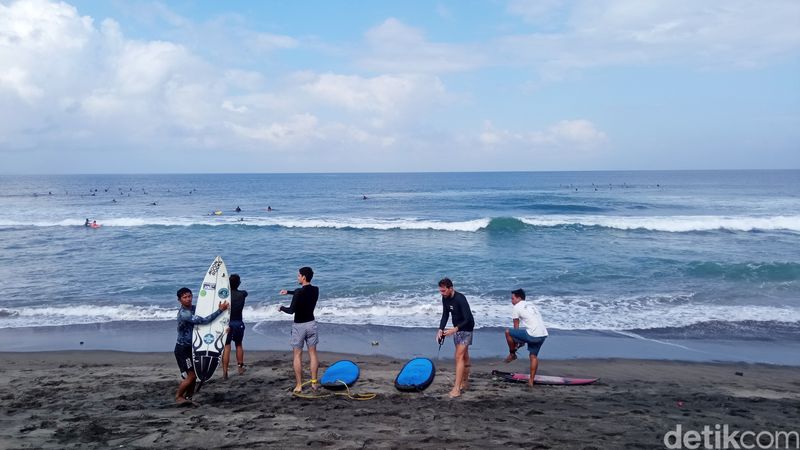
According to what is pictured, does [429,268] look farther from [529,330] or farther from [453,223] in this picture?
[453,223]

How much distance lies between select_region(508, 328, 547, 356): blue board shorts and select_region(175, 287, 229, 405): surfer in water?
→ 4961mm

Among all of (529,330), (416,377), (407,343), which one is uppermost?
(529,330)

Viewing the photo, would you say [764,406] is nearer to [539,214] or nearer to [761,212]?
[539,214]

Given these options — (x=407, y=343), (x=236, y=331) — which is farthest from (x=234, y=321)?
(x=407, y=343)

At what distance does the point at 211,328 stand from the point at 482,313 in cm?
804

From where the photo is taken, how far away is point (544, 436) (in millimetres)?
6363

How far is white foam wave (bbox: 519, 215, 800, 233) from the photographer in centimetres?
3180

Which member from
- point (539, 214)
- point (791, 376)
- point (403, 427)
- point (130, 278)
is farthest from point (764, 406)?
Answer: point (539, 214)

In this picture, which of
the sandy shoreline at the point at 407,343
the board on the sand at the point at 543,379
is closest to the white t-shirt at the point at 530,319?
the board on the sand at the point at 543,379

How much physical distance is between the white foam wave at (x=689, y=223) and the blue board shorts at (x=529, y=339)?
2626 cm

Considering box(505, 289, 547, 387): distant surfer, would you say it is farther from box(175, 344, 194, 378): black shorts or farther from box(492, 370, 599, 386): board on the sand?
box(175, 344, 194, 378): black shorts

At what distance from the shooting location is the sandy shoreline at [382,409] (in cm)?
630

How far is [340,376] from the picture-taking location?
831 cm

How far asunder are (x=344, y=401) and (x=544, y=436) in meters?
2.87
